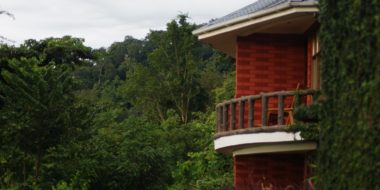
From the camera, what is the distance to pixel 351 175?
12.1 metres

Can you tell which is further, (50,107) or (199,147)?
(199,147)

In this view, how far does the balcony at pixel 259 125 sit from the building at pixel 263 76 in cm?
2

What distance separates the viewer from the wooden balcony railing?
16.3m

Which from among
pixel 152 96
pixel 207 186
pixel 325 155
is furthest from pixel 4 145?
pixel 152 96

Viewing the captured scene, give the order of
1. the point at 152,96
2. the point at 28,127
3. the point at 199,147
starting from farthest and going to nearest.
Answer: the point at 152,96
the point at 199,147
the point at 28,127

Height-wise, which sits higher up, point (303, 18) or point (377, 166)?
point (303, 18)

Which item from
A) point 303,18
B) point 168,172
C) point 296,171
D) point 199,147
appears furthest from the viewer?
point 199,147

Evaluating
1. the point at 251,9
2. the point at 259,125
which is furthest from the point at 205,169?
the point at 259,125

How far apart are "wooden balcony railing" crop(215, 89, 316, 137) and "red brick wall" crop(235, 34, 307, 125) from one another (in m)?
0.53

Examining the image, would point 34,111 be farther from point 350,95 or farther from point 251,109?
point 350,95

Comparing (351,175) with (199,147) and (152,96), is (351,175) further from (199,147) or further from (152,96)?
(152,96)

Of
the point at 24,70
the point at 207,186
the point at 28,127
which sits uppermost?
the point at 24,70

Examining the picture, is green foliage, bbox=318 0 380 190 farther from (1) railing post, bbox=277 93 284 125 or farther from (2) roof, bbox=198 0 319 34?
(2) roof, bbox=198 0 319 34

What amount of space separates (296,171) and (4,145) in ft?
27.9
